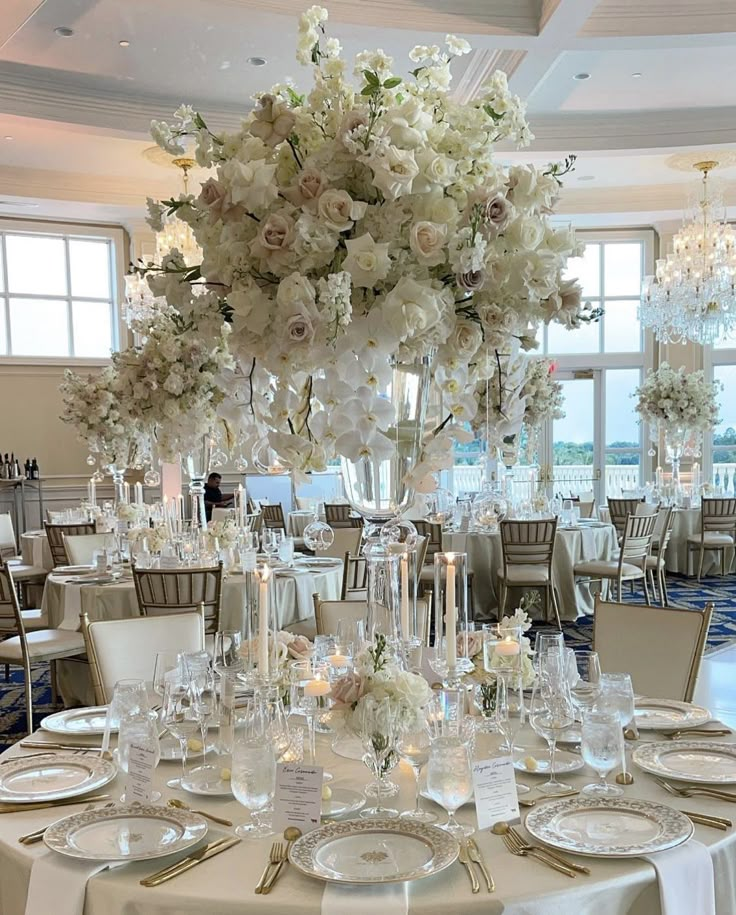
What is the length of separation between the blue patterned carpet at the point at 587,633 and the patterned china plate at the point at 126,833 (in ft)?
11.4

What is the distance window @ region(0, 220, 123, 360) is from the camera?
11648 millimetres

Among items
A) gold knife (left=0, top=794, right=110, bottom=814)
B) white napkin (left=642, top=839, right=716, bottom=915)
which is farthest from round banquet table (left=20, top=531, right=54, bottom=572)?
white napkin (left=642, top=839, right=716, bottom=915)

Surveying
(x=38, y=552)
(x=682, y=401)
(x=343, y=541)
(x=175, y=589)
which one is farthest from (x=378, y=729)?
(x=682, y=401)

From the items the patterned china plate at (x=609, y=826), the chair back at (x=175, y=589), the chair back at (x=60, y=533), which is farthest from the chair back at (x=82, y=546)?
the patterned china plate at (x=609, y=826)

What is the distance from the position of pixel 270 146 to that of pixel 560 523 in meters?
6.74

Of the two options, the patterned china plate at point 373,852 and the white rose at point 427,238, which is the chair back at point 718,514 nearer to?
the white rose at point 427,238

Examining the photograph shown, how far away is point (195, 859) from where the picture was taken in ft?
5.58

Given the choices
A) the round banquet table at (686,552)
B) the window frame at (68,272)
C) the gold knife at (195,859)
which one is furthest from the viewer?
the window frame at (68,272)

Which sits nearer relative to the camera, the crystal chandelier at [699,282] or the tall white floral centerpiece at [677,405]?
the crystal chandelier at [699,282]

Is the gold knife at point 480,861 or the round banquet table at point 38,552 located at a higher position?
the gold knife at point 480,861

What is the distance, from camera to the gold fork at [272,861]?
1587 millimetres

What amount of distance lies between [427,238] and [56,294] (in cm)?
1103

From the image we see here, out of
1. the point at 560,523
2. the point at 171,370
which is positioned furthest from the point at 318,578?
the point at 560,523

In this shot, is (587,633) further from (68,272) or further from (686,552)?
(68,272)
